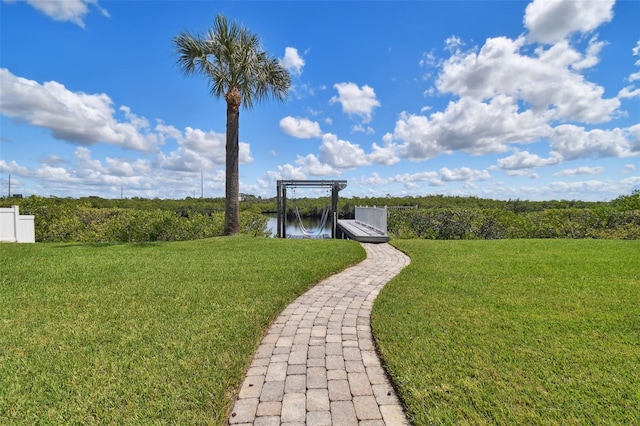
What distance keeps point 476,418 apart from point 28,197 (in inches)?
547

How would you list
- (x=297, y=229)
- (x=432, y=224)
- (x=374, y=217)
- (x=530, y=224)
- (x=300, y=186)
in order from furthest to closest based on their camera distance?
(x=297, y=229), (x=300, y=186), (x=374, y=217), (x=432, y=224), (x=530, y=224)

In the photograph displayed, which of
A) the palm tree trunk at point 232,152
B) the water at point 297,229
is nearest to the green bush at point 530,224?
the water at point 297,229

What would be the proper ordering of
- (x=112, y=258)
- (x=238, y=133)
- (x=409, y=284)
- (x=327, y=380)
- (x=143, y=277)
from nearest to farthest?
(x=327, y=380) < (x=409, y=284) < (x=143, y=277) < (x=112, y=258) < (x=238, y=133)

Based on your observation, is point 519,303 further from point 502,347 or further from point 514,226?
point 514,226

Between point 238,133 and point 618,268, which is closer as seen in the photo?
point 618,268

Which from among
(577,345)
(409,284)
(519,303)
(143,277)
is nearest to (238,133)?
(143,277)

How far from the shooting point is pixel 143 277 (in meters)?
4.58

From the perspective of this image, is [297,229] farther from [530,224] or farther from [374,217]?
[530,224]

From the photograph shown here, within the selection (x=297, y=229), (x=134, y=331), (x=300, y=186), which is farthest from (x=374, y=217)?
(x=134, y=331)

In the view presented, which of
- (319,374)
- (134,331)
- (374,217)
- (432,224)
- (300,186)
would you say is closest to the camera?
(319,374)

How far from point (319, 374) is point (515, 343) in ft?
5.27

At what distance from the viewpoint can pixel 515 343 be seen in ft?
8.31

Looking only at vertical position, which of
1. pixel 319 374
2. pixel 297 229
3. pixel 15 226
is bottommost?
pixel 297 229

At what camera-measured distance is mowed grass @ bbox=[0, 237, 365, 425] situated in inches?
71.0
